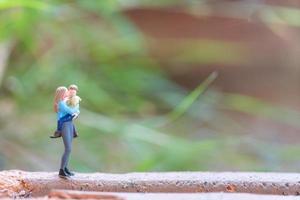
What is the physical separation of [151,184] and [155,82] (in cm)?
51

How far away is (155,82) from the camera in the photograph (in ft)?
2.74

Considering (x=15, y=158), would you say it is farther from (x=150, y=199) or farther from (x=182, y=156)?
(x=150, y=199)

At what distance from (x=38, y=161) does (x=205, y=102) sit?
0.81 ft

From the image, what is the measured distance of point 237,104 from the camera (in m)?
0.86

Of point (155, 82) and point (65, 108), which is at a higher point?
point (155, 82)

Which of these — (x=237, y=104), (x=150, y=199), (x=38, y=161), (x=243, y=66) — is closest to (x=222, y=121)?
(x=237, y=104)

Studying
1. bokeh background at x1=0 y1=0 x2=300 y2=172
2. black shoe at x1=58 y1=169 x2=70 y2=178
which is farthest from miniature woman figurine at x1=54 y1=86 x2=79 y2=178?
bokeh background at x1=0 y1=0 x2=300 y2=172

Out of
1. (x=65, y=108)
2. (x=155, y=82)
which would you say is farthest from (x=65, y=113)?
(x=155, y=82)

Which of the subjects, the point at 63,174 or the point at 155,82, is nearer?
the point at 63,174

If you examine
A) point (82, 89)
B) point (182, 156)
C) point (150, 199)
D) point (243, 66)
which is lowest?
point (150, 199)

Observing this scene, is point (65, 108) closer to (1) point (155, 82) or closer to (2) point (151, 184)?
(2) point (151, 184)

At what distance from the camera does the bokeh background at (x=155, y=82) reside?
660 mm

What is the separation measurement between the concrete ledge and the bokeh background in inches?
8.1

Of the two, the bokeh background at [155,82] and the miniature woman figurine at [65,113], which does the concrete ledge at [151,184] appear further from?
the bokeh background at [155,82]
